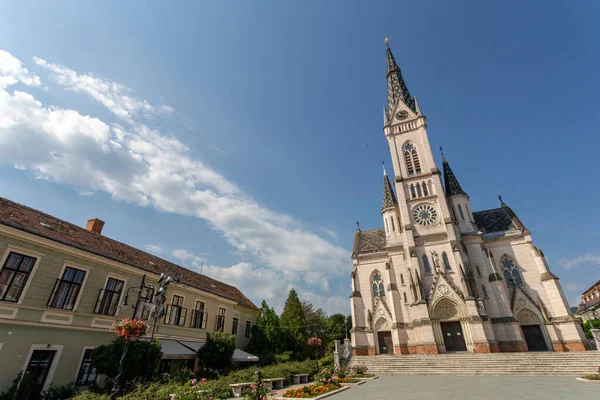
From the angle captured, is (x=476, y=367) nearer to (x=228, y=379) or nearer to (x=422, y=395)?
(x=422, y=395)

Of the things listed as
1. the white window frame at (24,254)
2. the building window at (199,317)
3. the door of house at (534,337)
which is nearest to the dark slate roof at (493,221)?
the door of house at (534,337)

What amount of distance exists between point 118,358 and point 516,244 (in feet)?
125

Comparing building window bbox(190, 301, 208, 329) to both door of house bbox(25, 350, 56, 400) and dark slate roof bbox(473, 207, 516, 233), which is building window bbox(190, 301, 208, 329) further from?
dark slate roof bbox(473, 207, 516, 233)

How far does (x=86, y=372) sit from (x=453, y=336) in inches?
1206

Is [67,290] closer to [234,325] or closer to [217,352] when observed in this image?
[217,352]

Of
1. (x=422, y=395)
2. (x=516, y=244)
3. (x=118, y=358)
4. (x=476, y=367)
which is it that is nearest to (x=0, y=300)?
(x=118, y=358)

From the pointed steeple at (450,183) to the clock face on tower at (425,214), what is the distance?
4682 mm

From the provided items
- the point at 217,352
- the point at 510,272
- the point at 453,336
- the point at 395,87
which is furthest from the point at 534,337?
the point at 395,87

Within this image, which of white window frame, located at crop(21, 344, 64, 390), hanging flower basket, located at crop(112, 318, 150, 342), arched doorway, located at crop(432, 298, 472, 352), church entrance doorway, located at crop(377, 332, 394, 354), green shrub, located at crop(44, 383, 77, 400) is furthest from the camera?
church entrance doorway, located at crop(377, 332, 394, 354)

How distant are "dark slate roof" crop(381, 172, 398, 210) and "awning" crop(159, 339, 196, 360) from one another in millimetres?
29241

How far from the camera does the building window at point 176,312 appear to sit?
66.8ft

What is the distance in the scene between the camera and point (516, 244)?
31.8 meters

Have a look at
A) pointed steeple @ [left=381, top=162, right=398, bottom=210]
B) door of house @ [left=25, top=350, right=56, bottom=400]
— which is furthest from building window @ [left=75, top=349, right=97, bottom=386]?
pointed steeple @ [left=381, top=162, right=398, bottom=210]

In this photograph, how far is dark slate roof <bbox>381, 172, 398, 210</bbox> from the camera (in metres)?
39.2
